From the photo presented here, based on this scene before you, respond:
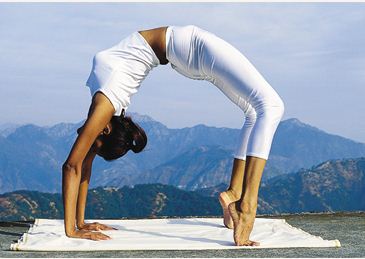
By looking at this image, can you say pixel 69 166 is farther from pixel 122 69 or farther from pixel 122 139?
pixel 122 69

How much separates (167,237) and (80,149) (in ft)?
2.85

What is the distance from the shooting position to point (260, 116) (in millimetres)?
3703

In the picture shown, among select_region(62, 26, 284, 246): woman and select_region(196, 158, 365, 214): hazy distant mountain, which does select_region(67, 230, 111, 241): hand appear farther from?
select_region(196, 158, 365, 214): hazy distant mountain

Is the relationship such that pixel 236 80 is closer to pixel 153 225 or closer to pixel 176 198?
pixel 153 225

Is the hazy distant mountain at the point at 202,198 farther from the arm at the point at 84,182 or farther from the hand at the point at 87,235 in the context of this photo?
the hand at the point at 87,235

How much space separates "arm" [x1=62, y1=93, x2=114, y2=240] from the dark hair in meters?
0.33

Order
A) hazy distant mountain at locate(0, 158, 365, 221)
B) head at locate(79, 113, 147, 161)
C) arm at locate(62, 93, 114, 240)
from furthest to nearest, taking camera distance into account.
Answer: hazy distant mountain at locate(0, 158, 365, 221)
head at locate(79, 113, 147, 161)
arm at locate(62, 93, 114, 240)

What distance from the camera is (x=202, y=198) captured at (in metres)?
102

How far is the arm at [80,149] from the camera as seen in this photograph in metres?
3.81

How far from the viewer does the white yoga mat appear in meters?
3.64

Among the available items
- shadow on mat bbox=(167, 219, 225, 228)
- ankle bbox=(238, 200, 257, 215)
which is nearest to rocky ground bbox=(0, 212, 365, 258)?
ankle bbox=(238, 200, 257, 215)

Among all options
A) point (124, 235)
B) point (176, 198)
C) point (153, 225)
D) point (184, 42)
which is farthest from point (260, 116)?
point (176, 198)

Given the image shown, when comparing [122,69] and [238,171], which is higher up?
[122,69]

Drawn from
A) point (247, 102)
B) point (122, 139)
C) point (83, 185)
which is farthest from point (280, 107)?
point (83, 185)
